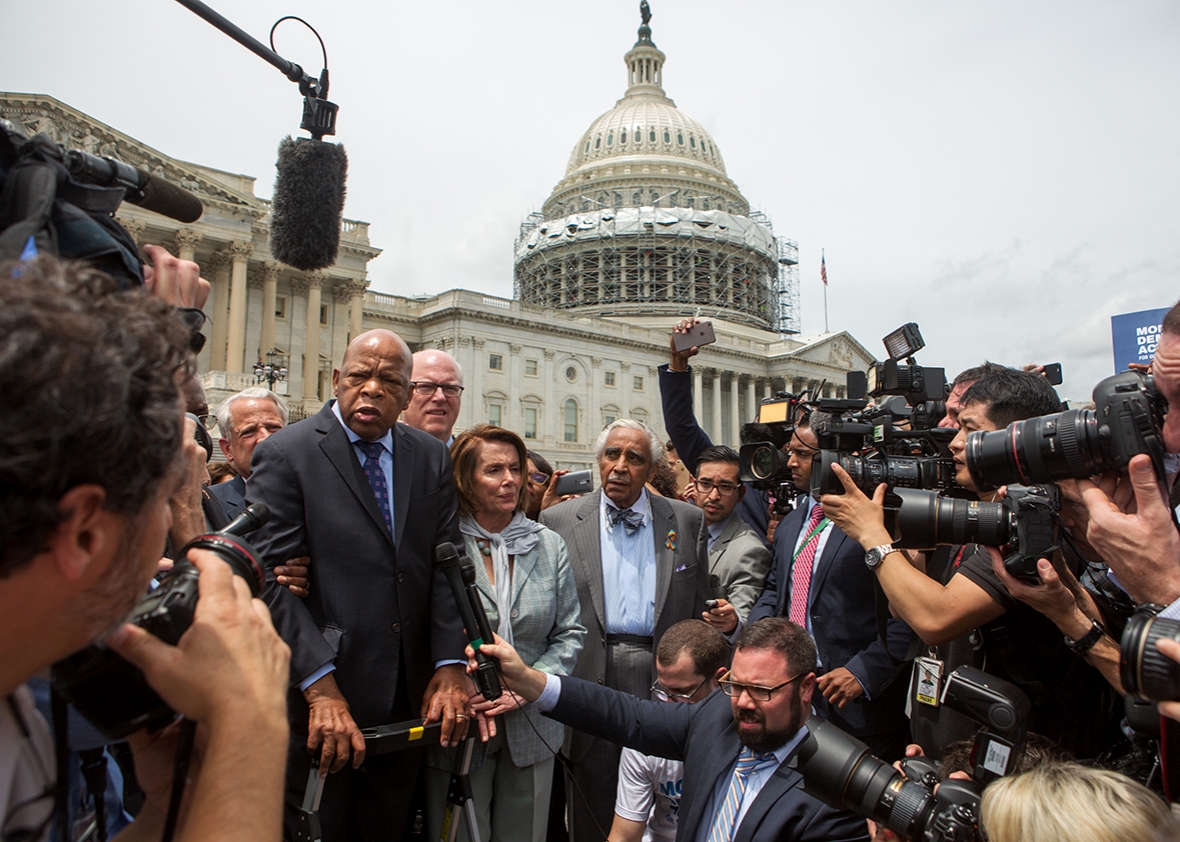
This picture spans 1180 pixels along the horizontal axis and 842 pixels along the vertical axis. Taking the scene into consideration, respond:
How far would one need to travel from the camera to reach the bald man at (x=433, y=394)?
5.09m

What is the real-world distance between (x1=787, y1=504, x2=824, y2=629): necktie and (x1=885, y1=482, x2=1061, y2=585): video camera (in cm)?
137

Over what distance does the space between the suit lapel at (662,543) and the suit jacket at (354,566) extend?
63.4 inches

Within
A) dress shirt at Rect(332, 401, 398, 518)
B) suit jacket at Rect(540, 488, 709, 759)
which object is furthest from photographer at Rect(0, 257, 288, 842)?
suit jacket at Rect(540, 488, 709, 759)

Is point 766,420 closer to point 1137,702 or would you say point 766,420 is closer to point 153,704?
point 1137,702

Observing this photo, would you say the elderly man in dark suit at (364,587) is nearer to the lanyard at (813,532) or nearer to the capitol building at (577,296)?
the lanyard at (813,532)

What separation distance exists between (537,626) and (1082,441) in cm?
250

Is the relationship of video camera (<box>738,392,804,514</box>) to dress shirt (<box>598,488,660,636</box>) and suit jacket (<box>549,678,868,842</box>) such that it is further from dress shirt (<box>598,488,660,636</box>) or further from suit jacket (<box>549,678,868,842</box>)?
suit jacket (<box>549,678,868,842</box>)

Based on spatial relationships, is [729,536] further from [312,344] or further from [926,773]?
[312,344]

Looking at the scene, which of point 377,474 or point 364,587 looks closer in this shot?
point 364,587

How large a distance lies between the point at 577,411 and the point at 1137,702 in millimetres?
48295

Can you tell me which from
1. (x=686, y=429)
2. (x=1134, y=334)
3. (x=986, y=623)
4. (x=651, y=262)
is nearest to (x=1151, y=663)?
(x=986, y=623)

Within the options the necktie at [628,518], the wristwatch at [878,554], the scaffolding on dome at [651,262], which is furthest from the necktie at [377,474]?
the scaffolding on dome at [651,262]

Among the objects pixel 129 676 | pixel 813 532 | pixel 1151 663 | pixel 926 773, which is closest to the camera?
pixel 129 676

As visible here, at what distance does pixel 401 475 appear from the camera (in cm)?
351
